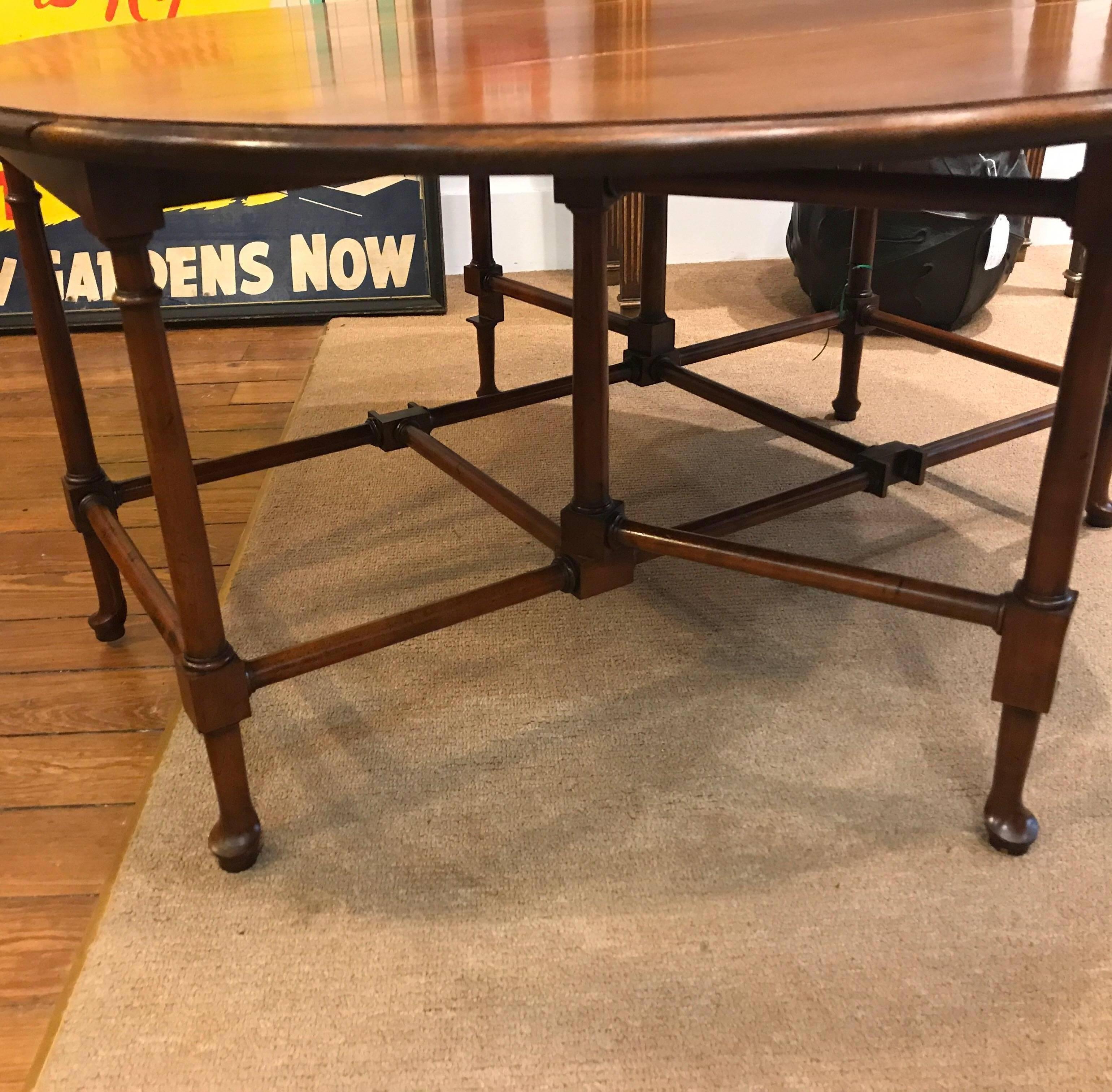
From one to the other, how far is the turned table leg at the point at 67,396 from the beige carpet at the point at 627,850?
0.46ft

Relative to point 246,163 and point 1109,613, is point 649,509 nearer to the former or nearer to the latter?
point 1109,613

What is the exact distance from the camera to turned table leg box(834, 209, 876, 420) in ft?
4.96

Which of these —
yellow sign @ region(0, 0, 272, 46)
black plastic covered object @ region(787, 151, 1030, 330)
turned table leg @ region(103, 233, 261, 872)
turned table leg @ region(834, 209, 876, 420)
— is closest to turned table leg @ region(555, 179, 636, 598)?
turned table leg @ region(103, 233, 261, 872)

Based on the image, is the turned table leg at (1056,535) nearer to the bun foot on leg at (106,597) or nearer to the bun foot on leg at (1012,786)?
the bun foot on leg at (1012,786)

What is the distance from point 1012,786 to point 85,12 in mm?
A: 2293

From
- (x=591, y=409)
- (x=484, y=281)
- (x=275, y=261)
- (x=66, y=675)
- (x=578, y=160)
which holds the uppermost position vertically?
(x=578, y=160)

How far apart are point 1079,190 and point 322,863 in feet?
2.57

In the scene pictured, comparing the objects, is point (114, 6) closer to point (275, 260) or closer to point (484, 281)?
point (275, 260)

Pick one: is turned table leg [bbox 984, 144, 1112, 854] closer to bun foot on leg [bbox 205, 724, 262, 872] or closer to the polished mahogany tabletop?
the polished mahogany tabletop

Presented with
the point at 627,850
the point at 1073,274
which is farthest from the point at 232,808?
the point at 1073,274

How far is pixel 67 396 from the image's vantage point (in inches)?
42.1

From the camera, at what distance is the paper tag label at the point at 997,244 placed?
2014 millimetres

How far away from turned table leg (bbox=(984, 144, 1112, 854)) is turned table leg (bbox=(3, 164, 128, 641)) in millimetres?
868

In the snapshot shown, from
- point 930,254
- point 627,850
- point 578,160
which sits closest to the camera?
point 578,160
